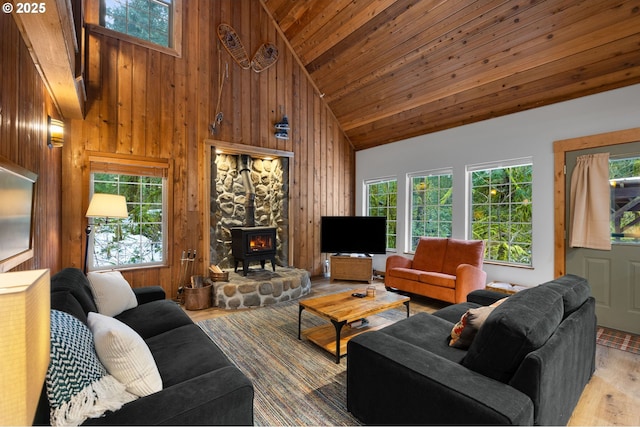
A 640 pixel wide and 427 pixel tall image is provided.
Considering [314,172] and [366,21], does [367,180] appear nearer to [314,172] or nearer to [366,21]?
[314,172]

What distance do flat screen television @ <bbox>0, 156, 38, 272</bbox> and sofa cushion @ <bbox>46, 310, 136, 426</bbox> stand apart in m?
0.69

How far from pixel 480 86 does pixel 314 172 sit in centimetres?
311

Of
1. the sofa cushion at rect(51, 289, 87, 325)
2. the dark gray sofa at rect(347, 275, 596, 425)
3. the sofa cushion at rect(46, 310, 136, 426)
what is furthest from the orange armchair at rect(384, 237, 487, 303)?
the sofa cushion at rect(51, 289, 87, 325)

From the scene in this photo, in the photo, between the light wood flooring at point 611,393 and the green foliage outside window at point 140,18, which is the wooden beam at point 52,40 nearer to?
the green foliage outside window at point 140,18

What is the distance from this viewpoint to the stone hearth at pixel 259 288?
409 centimetres

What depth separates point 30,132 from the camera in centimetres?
224

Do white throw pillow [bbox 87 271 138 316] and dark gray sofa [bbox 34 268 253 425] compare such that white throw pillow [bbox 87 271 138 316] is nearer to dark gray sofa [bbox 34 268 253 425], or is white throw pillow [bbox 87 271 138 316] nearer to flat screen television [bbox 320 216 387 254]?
dark gray sofa [bbox 34 268 253 425]

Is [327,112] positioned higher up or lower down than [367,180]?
higher up

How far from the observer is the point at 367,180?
6453 millimetres

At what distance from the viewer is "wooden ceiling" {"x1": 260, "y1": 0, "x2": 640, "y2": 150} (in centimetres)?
313

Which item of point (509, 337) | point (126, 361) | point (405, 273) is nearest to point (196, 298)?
point (126, 361)

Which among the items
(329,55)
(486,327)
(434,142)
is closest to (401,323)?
(486,327)

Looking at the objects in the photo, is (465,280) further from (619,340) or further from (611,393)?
(611,393)

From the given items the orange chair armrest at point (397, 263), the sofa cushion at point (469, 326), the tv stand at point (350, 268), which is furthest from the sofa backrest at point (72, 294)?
the tv stand at point (350, 268)
